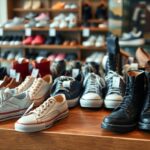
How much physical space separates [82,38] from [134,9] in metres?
0.91

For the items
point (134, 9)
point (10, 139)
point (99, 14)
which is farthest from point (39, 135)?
point (99, 14)

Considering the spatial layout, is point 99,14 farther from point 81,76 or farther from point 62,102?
point 62,102

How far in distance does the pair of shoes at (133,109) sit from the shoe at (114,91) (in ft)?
0.36

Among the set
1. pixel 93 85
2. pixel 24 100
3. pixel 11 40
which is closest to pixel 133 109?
pixel 93 85

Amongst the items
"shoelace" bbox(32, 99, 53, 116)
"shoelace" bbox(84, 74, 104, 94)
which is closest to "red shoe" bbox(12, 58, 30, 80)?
"shoelace" bbox(84, 74, 104, 94)

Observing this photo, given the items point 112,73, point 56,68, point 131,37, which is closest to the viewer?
point 112,73

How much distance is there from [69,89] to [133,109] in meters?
0.34

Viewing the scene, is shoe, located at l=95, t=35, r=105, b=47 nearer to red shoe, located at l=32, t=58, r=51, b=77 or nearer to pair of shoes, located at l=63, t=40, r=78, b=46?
pair of shoes, located at l=63, t=40, r=78, b=46

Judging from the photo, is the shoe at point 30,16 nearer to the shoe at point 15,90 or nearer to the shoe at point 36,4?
the shoe at point 36,4

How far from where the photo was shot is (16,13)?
15.4ft

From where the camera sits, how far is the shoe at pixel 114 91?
1191 mm

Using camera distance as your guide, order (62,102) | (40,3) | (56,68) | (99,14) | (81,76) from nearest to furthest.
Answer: (62,102)
(81,76)
(56,68)
(99,14)
(40,3)

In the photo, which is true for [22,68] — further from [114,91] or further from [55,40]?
[55,40]

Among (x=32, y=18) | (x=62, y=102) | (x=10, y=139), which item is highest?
(x=32, y=18)
